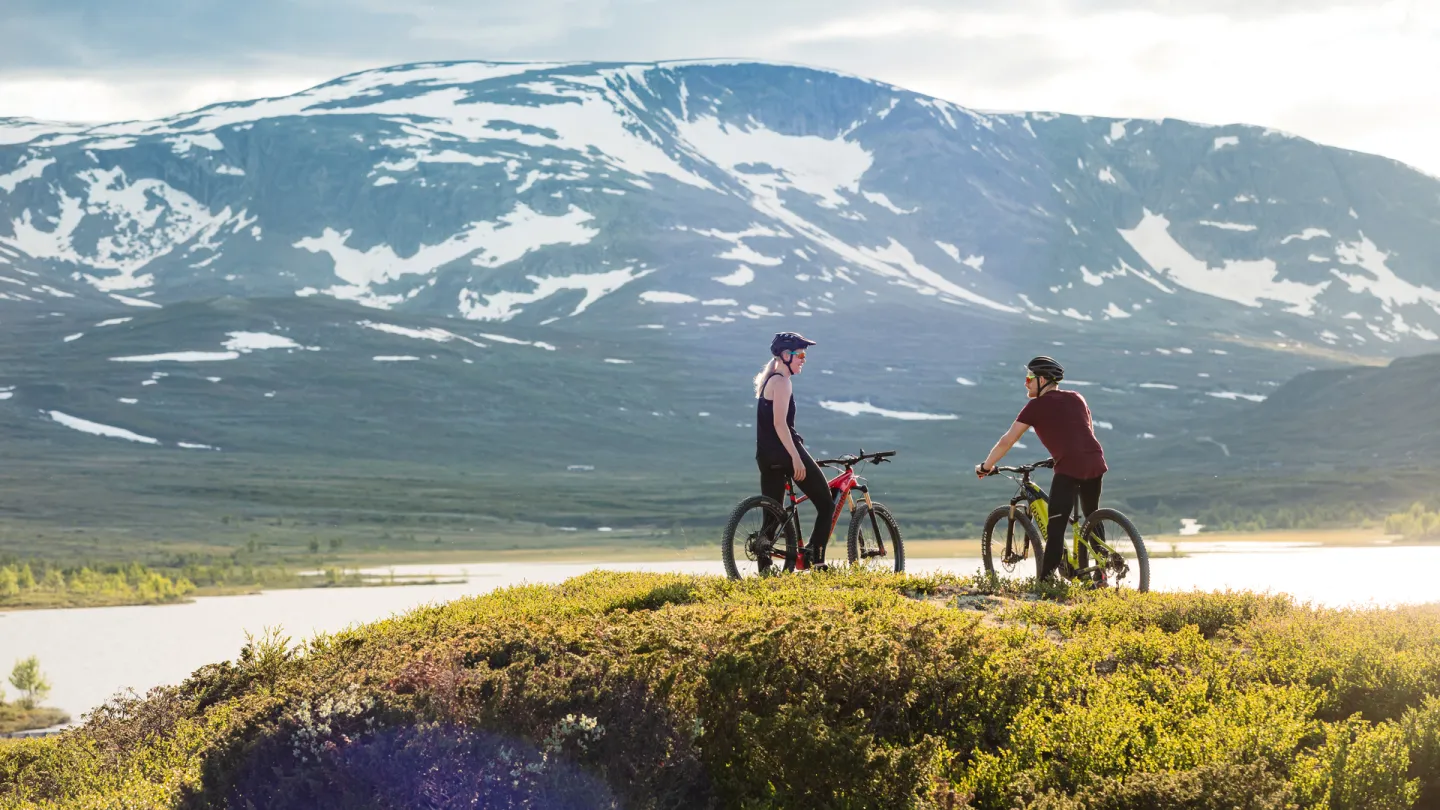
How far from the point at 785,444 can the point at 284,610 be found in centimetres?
6177

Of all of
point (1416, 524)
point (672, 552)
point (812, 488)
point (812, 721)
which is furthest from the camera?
point (1416, 524)

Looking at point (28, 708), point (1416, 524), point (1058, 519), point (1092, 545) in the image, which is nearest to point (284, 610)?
point (28, 708)

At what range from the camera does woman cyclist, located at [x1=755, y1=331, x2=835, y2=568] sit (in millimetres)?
16547

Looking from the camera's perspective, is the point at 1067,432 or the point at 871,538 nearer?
the point at 1067,432

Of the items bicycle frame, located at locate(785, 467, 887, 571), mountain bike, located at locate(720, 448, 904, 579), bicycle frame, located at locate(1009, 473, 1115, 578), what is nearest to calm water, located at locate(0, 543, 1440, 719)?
bicycle frame, located at locate(785, 467, 887, 571)

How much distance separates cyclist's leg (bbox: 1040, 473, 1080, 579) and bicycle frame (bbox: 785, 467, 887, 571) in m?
2.01

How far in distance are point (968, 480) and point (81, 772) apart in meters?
144

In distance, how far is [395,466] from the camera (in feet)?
540

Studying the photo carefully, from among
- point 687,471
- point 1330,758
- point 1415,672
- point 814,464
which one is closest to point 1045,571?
point 814,464

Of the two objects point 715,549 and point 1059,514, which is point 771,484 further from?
point 715,549

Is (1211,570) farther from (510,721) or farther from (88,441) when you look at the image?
(88,441)

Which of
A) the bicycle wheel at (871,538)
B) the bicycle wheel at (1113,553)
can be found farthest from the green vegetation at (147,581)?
the bicycle wheel at (1113,553)

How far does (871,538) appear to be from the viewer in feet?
58.3

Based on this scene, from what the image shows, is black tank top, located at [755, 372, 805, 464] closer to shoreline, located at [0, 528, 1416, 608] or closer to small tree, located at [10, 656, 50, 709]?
small tree, located at [10, 656, 50, 709]
